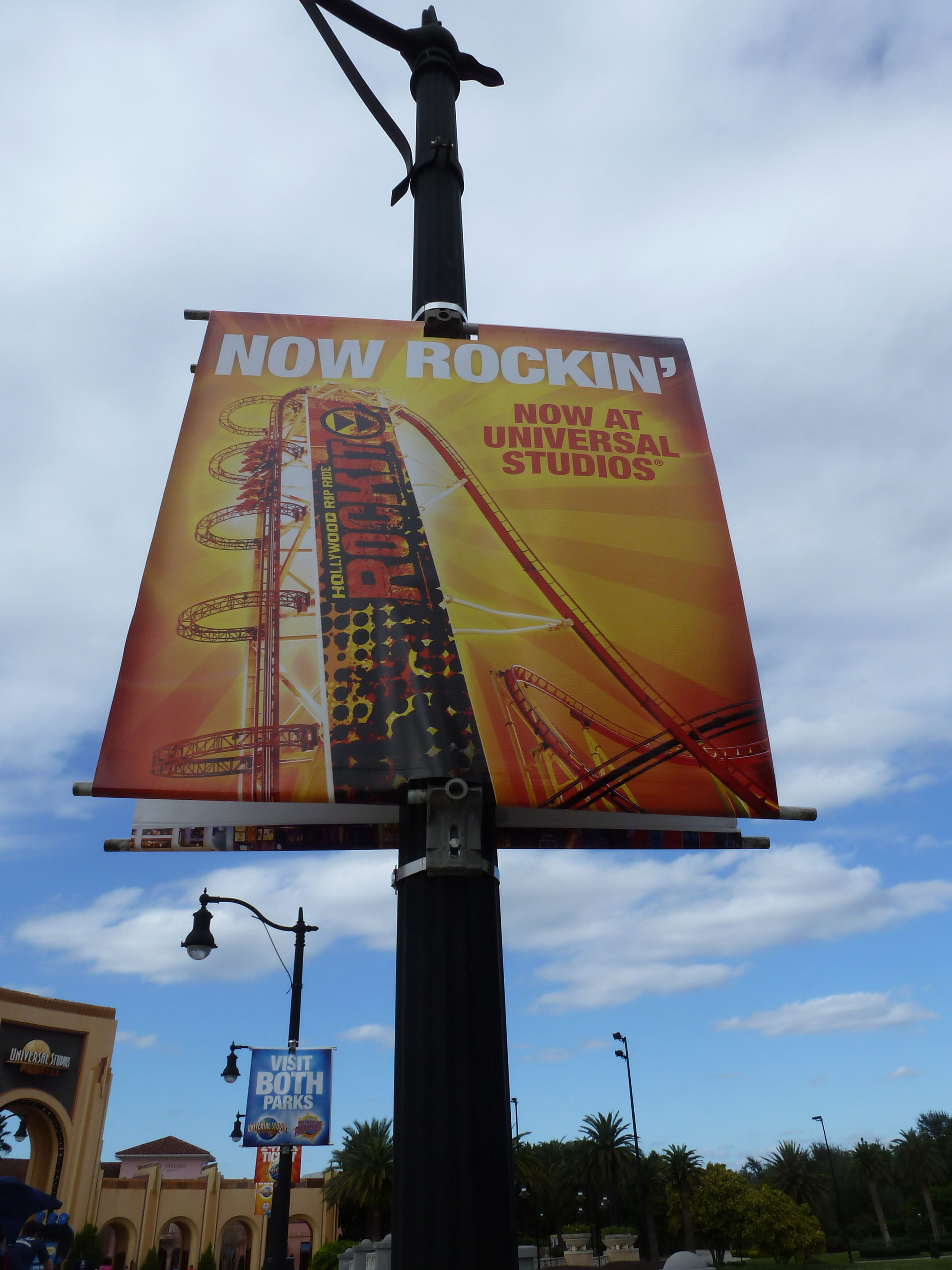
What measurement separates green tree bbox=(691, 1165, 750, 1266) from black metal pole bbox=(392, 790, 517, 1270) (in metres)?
66.0

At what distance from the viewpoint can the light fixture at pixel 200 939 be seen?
14812 millimetres

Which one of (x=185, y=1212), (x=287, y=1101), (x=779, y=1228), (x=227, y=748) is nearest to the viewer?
(x=227, y=748)

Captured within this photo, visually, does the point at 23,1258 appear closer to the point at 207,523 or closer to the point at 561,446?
the point at 207,523

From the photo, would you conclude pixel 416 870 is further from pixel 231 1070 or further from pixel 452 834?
pixel 231 1070

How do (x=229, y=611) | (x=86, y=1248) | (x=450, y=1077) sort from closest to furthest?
1. (x=450, y=1077)
2. (x=229, y=611)
3. (x=86, y=1248)

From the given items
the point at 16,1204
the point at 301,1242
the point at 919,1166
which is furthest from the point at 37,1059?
the point at 919,1166

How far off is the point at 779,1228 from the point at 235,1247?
119 ft

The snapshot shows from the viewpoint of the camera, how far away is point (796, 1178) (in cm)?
7512

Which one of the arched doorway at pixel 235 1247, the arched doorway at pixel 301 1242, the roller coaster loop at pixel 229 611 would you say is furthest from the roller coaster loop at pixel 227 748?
the arched doorway at pixel 235 1247

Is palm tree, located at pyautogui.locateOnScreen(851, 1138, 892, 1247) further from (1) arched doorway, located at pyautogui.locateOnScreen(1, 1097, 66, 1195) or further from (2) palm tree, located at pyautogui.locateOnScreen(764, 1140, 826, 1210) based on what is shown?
(1) arched doorway, located at pyautogui.locateOnScreen(1, 1097, 66, 1195)

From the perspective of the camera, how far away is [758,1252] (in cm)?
7475

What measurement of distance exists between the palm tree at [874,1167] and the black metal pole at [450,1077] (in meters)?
89.0

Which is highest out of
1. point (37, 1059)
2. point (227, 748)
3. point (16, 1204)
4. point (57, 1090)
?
point (37, 1059)

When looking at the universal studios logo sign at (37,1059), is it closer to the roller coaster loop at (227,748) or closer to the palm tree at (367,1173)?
the palm tree at (367,1173)
